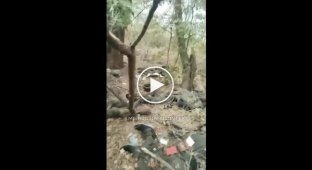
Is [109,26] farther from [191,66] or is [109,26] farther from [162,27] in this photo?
[191,66]

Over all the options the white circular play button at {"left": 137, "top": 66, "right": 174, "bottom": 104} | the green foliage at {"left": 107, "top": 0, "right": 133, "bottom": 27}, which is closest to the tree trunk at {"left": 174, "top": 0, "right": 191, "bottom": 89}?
the white circular play button at {"left": 137, "top": 66, "right": 174, "bottom": 104}

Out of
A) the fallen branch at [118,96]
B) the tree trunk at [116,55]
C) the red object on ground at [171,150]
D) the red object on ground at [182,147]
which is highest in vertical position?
the tree trunk at [116,55]

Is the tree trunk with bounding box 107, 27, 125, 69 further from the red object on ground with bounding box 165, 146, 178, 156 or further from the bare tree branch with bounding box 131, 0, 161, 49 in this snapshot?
the red object on ground with bounding box 165, 146, 178, 156

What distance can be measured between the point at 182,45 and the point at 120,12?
0.24 metres

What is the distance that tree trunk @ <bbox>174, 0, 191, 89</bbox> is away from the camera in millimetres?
1327

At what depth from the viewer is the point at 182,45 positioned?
1.33m

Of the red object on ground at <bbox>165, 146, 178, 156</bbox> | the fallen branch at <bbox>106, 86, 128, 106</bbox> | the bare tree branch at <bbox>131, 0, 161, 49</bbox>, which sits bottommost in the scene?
the red object on ground at <bbox>165, 146, 178, 156</bbox>

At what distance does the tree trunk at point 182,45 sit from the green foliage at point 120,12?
16 centimetres

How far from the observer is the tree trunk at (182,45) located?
133 centimetres

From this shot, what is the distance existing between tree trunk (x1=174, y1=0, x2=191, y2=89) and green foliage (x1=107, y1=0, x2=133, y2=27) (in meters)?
0.16

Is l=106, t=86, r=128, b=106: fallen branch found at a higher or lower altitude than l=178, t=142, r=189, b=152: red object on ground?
higher

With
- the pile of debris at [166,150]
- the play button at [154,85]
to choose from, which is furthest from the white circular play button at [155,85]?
the pile of debris at [166,150]

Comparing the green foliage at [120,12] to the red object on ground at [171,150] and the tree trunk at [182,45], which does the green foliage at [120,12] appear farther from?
the red object on ground at [171,150]

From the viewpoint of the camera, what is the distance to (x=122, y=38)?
4.25ft
